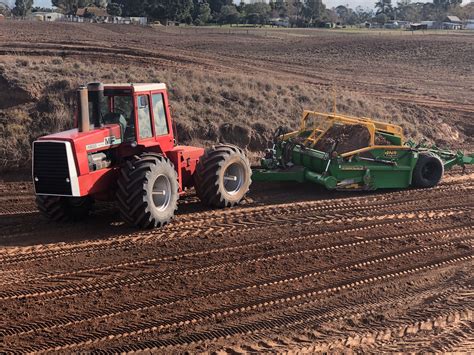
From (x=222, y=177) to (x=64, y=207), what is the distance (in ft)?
9.64

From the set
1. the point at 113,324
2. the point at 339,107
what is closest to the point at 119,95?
the point at 113,324

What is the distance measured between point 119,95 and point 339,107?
12.0 metres

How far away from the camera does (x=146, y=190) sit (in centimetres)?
956

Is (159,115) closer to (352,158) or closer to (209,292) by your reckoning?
(209,292)

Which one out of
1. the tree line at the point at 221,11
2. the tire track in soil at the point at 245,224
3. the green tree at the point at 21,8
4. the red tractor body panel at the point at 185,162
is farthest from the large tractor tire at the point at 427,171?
the green tree at the point at 21,8

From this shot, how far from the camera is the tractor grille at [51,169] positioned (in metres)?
9.16

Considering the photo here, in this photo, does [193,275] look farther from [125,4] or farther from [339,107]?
[125,4]

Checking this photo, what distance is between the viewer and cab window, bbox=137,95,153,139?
10.4m

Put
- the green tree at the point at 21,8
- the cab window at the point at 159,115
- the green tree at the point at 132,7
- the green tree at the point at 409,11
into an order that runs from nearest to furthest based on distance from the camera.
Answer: the cab window at the point at 159,115, the green tree at the point at 132,7, the green tree at the point at 21,8, the green tree at the point at 409,11

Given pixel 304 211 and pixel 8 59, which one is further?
pixel 8 59

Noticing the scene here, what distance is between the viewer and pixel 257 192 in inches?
512

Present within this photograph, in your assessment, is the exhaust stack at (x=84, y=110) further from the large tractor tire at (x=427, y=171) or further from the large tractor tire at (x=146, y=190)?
the large tractor tire at (x=427, y=171)

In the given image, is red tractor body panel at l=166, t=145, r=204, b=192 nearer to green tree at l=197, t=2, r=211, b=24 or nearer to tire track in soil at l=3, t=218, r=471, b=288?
tire track in soil at l=3, t=218, r=471, b=288

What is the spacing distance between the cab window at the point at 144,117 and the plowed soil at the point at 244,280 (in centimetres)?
171
